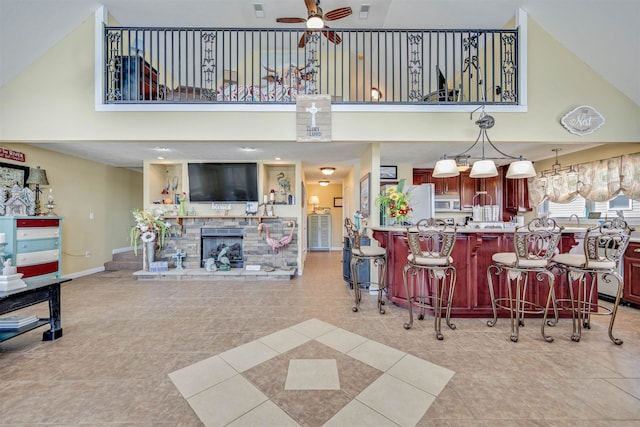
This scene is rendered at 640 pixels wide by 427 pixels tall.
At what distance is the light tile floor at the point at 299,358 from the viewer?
1515 millimetres

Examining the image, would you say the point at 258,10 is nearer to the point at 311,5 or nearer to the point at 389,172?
the point at 311,5

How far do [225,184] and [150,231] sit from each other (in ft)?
5.35

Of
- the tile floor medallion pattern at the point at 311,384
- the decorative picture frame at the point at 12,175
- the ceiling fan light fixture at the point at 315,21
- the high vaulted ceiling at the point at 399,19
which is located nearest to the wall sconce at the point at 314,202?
the high vaulted ceiling at the point at 399,19

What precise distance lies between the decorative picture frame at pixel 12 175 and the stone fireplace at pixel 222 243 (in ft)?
8.82

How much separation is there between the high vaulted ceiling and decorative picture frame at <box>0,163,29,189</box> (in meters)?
0.57

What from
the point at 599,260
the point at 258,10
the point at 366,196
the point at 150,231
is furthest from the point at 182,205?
the point at 599,260

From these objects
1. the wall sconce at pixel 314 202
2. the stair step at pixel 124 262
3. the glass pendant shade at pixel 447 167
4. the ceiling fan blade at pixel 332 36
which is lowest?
the stair step at pixel 124 262

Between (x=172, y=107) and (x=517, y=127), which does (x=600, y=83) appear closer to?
(x=517, y=127)

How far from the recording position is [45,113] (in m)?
3.40

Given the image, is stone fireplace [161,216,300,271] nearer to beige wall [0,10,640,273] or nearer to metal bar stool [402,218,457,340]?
beige wall [0,10,640,273]

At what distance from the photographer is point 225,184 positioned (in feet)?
17.2

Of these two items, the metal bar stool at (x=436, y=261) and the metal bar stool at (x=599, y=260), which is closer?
the metal bar stool at (x=599, y=260)

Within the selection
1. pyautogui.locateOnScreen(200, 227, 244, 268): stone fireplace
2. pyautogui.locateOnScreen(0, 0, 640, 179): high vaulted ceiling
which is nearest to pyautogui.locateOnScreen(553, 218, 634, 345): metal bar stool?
pyautogui.locateOnScreen(0, 0, 640, 179): high vaulted ceiling

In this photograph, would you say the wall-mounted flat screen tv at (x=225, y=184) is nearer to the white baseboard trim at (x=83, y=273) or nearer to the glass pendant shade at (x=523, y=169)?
the white baseboard trim at (x=83, y=273)
